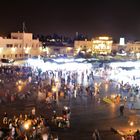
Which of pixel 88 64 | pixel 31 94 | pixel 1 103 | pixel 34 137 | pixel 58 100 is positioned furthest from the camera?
pixel 88 64

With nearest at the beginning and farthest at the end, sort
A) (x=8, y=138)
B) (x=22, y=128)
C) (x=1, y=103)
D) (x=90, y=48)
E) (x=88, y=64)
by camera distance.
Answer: (x=8, y=138)
(x=22, y=128)
(x=1, y=103)
(x=88, y=64)
(x=90, y=48)

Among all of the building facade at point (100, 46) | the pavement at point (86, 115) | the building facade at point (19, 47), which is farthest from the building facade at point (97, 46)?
the pavement at point (86, 115)

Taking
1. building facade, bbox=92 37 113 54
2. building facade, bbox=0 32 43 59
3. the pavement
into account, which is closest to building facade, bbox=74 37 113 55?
building facade, bbox=92 37 113 54

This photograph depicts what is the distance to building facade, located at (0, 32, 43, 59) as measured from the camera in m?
68.5

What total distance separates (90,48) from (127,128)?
88450mm

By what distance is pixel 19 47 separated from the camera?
2881 inches

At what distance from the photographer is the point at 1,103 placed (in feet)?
101

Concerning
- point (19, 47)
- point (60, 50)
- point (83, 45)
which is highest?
point (83, 45)

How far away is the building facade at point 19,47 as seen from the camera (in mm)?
68500

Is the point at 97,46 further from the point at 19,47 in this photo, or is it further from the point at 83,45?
the point at 19,47

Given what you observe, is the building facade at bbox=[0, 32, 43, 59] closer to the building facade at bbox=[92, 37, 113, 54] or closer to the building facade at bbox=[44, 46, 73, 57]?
the building facade at bbox=[44, 46, 73, 57]

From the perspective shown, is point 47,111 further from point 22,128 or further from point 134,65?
point 134,65

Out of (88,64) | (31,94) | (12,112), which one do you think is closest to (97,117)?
(12,112)

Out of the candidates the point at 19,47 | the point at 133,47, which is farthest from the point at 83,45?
the point at 19,47
